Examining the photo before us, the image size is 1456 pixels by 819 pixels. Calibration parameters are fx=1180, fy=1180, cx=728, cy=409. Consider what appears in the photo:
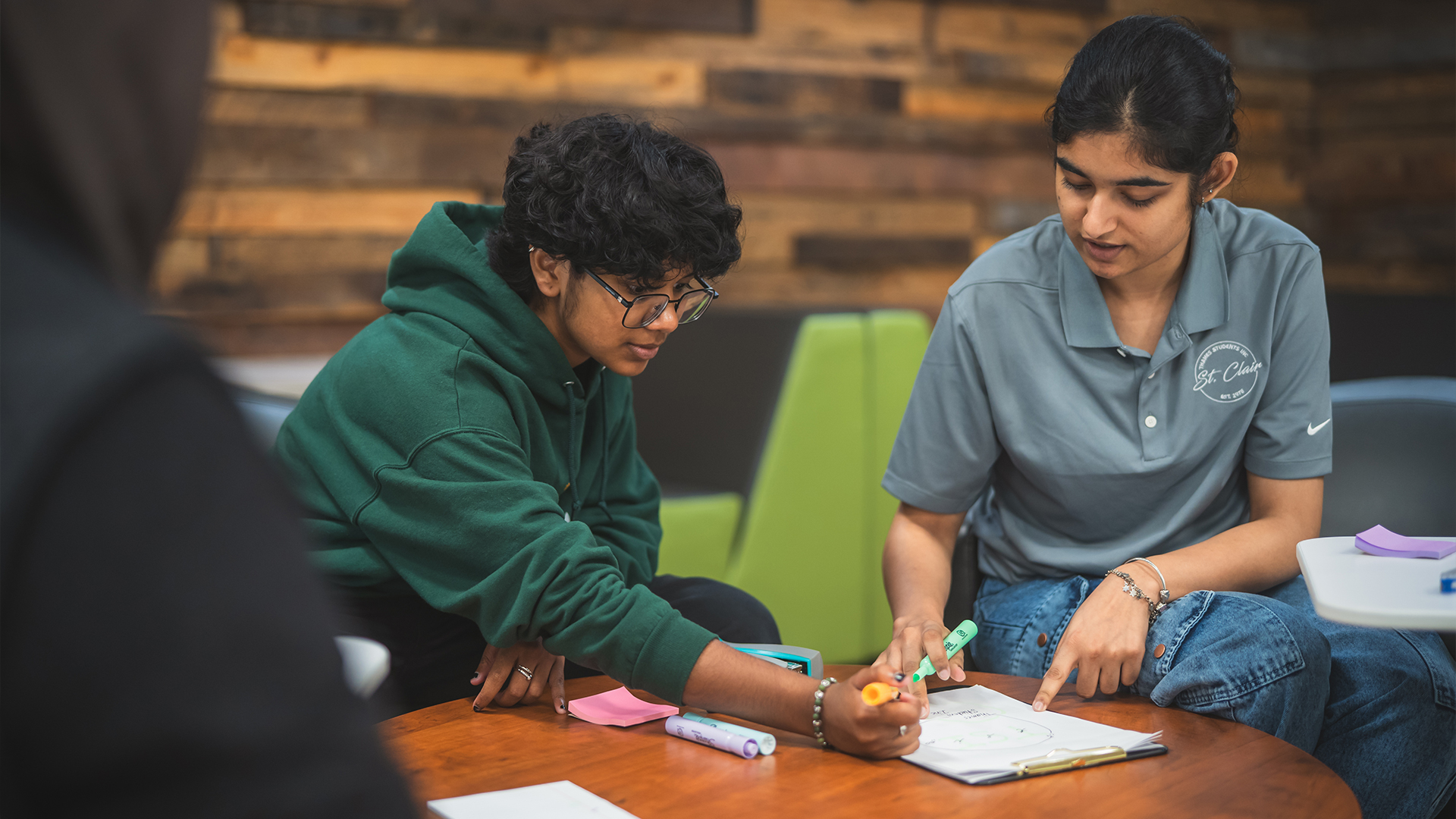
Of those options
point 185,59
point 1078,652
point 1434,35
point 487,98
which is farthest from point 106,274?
point 1434,35

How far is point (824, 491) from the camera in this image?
289 cm

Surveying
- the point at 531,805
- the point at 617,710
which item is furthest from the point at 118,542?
the point at 617,710

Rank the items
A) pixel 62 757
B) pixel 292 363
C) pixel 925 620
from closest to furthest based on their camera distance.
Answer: pixel 62 757, pixel 925 620, pixel 292 363

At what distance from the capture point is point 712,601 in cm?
170

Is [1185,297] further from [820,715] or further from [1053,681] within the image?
[820,715]

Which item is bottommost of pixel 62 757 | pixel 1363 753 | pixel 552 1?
pixel 1363 753

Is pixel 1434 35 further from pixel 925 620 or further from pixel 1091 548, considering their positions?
pixel 925 620

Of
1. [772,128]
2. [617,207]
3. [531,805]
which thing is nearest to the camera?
[531,805]

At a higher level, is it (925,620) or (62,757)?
(62,757)

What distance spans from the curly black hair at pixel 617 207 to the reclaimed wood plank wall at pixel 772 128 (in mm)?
980

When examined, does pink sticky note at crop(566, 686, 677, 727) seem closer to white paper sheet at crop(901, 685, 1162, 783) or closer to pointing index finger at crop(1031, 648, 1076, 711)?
white paper sheet at crop(901, 685, 1162, 783)

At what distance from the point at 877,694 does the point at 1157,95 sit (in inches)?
33.0

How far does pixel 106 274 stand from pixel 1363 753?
146 centimetres

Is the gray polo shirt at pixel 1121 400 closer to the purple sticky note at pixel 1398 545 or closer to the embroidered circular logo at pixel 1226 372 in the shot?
the embroidered circular logo at pixel 1226 372
